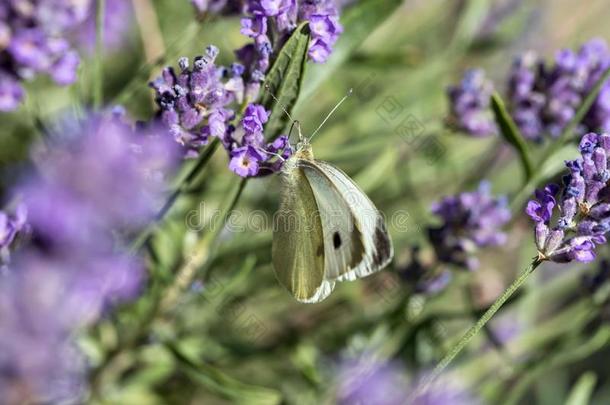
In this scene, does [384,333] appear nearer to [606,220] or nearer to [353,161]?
[353,161]

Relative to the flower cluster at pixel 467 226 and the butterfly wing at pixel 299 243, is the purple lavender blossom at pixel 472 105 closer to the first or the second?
the flower cluster at pixel 467 226

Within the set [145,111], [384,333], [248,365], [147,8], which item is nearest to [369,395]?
[384,333]

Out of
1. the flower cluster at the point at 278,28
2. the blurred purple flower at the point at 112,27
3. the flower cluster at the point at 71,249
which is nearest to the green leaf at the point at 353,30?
the flower cluster at the point at 278,28

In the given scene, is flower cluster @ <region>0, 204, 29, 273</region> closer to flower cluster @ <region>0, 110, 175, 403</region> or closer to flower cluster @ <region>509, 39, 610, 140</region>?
flower cluster @ <region>0, 110, 175, 403</region>

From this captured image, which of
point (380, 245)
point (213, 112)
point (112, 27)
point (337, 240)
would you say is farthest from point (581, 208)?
point (112, 27)

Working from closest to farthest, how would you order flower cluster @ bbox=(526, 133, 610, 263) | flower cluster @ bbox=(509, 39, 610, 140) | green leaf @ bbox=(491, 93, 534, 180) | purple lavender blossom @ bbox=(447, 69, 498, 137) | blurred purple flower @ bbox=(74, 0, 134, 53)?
1. flower cluster @ bbox=(526, 133, 610, 263)
2. green leaf @ bbox=(491, 93, 534, 180)
3. flower cluster @ bbox=(509, 39, 610, 140)
4. purple lavender blossom @ bbox=(447, 69, 498, 137)
5. blurred purple flower @ bbox=(74, 0, 134, 53)

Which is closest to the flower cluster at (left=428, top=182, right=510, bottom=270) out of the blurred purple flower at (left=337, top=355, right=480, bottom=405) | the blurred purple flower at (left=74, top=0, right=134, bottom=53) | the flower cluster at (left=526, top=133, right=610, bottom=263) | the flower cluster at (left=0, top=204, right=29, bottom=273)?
the blurred purple flower at (left=337, top=355, right=480, bottom=405)
